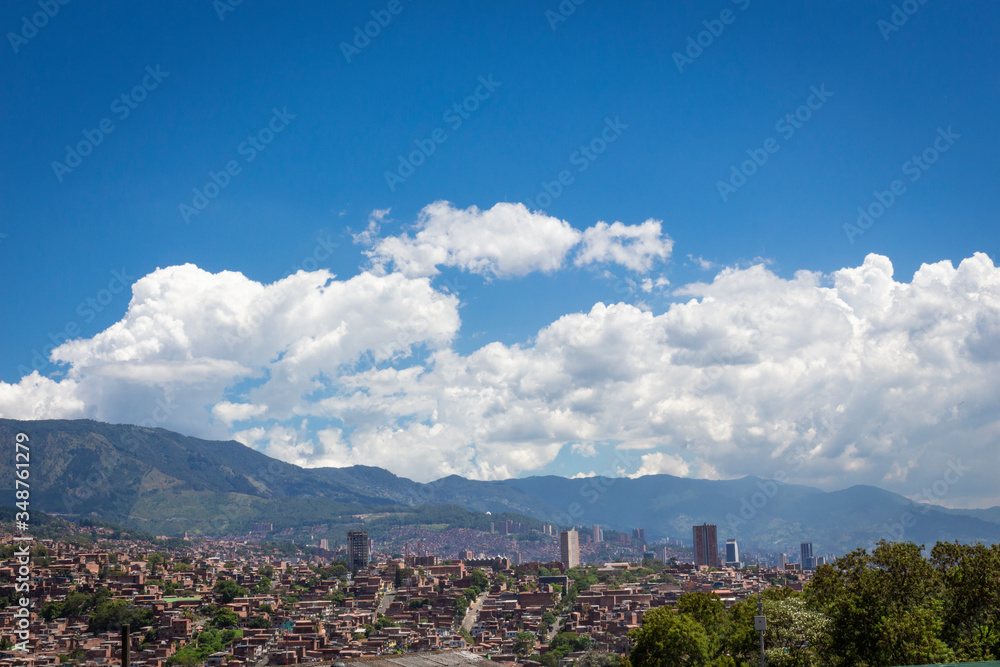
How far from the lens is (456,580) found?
10438cm

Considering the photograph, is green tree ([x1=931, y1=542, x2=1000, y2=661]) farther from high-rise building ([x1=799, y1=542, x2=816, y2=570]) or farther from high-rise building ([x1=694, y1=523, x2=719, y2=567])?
high-rise building ([x1=799, y1=542, x2=816, y2=570])

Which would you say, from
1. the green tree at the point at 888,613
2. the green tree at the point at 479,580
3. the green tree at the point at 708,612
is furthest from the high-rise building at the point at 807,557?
the green tree at the point at 888,613

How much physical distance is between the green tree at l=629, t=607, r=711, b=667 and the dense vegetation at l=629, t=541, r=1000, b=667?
1.0 inches

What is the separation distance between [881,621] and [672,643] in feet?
16.8

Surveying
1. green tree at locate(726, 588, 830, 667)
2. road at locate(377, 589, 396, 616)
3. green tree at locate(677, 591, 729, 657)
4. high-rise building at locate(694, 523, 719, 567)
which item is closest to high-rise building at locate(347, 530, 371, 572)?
road at locate(377, 589, 396, 616)

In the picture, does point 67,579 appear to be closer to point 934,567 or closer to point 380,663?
point 380,663

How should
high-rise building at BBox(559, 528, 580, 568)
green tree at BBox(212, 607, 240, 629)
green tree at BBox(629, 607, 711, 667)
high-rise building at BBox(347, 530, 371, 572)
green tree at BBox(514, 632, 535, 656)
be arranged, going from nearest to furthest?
green tree at BBox(629, 607, 711, 667)
green tree at BBox(514, 632, 535, 656)
green tree at BBox(212, 607, 240, 629)
high-rise building at BBox(347, 530, 371, 572)
high-rise building at BBox(559, 528, 580, 568)

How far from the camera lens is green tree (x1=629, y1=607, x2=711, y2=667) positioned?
63.0ft

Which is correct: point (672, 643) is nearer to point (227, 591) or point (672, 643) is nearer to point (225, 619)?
point (225, 619)

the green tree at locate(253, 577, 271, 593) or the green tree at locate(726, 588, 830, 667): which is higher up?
the green tree at locate(726, 588, 830, 667)

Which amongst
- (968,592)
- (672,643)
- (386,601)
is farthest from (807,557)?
(968,592)

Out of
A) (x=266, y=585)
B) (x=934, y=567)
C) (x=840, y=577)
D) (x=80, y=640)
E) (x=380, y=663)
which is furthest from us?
(x=266, y=585)

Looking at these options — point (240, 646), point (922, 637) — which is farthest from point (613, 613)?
point (922, 637)

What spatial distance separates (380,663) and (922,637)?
411 inches
